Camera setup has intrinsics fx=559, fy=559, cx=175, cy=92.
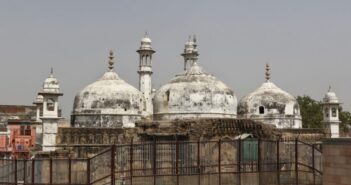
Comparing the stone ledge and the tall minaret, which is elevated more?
the tall minaret

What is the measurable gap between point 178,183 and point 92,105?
43.8 feet

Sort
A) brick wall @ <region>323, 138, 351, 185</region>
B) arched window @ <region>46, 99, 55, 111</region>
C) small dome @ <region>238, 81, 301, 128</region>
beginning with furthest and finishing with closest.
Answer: small dome @ <region>238, 81, 301, 128</region> < arched window @ <region>46, 99, 55, 111</region> < brick wall @ <region>323, 138, 351, 185</region>

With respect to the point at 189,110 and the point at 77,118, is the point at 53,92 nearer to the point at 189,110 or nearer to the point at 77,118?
the point at 77,118

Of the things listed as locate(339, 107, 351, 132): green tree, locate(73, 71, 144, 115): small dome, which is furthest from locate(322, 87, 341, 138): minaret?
locate(339, 107, 351, 132): green tree

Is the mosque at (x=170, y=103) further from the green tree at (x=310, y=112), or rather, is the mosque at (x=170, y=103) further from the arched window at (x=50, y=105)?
the green tree at (x=310, y=112)

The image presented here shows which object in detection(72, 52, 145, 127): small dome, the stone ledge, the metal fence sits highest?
detection(72, 52, 145, 127): small dome

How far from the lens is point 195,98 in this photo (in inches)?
987

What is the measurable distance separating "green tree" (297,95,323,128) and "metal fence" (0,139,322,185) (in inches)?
1022

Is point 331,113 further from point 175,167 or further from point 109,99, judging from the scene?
point 175,167

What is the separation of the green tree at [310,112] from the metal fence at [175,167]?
1022 inches

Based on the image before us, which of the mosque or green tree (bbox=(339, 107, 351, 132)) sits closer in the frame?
the mosque

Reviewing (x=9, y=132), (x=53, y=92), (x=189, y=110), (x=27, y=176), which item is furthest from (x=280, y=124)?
(x=27, y=176)

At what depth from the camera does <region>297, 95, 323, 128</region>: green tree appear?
138 feet

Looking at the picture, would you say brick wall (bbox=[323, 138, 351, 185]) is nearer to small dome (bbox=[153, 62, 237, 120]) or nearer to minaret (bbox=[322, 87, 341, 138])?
small dome (bbox=[153, 62, 237, 120])
